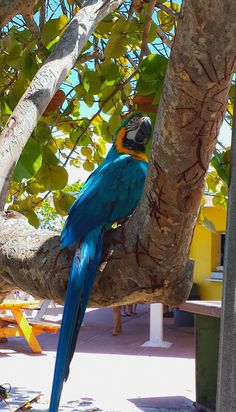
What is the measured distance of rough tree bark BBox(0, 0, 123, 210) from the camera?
4.56ft

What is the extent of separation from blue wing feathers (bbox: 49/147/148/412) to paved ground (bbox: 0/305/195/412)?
132 inches

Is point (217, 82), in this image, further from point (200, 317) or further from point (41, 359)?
point (41, 359)

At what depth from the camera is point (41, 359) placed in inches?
254

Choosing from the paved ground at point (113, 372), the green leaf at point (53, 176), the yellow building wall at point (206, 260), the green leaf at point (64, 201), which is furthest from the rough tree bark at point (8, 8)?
the yellow building wall at point (206, 260)

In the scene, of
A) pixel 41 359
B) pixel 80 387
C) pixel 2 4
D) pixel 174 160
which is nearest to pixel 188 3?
pixel 174 160

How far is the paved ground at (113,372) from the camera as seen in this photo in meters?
4.60

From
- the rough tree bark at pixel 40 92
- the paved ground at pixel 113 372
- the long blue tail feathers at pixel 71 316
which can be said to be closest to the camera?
the long blue tail feathers at pixel 71 316

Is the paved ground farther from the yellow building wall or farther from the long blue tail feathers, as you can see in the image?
the long blue tail feathers

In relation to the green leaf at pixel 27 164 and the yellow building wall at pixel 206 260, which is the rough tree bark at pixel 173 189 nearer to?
the green leaf at pixel 27 164

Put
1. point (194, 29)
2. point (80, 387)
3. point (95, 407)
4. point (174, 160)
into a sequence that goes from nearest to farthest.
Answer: point (194, 29) → point (174, 160) → point (95, 407) → point (80, 387)

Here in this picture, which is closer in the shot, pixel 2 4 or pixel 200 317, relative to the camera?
pixel 2 4

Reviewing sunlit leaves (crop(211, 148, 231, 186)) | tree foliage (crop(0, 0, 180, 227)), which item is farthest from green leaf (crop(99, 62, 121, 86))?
sunlit leaves (crop(211, 148, 231, 186))

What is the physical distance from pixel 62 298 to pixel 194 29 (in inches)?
22.5

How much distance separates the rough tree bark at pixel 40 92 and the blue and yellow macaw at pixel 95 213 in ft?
0.65
